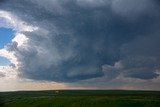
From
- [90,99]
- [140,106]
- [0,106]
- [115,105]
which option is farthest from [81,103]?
[0,106]

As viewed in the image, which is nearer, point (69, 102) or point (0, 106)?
point (69, 102)

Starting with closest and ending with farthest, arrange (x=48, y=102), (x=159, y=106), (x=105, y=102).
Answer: (x=159, y=106)
(x=105, y=102)
(x=48, y=102)

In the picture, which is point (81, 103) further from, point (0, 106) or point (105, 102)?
point (0, 106)

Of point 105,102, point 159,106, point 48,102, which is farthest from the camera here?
point 48,102

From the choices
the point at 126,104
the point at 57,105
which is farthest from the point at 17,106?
the point at 126,104

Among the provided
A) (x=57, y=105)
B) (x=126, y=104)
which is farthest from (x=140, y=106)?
(x=57, y=105)

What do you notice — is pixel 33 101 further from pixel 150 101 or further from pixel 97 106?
pixel 150 101

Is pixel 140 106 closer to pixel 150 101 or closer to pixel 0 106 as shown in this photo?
pixel 150 101

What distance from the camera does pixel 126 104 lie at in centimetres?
8531

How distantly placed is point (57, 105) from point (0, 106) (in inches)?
735

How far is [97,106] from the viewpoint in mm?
87062

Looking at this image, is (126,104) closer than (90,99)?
Yes

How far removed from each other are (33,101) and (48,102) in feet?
22.1

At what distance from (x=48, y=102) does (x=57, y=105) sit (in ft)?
17.7
